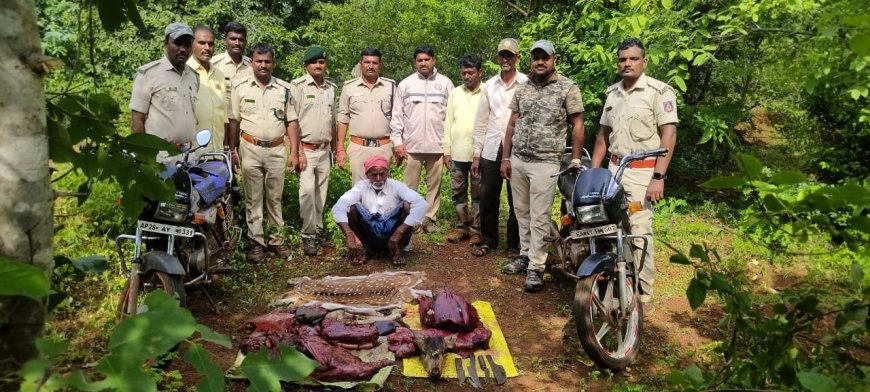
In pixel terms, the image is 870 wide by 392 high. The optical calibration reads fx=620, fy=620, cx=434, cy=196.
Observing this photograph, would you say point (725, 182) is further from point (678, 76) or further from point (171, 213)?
point (678, 76)

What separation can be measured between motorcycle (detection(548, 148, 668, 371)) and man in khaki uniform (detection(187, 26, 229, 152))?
3.13 metres

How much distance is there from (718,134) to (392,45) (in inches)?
236

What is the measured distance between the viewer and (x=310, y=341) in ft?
12.1

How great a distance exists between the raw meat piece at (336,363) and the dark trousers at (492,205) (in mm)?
2686

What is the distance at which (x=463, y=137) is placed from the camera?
21.0ft

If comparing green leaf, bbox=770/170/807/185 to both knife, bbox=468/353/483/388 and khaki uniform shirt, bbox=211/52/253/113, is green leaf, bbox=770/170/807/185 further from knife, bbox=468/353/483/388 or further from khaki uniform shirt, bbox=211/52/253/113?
khaki uniform shirt, bbox=211/52/253/113

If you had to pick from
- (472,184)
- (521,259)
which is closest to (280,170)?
(472,184)

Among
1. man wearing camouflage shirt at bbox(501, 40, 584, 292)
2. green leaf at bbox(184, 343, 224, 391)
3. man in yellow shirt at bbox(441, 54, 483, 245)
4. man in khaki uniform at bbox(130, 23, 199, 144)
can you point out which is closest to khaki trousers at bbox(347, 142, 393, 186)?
man in yellow shirt at bbox(441, 54, 483, 245)

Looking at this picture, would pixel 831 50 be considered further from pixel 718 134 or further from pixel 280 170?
pixel 280 170

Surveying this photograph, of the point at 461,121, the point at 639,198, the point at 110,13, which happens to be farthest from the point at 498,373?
the point at 461,121

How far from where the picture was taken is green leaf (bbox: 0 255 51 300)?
828 mm

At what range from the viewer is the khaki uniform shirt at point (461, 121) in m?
6.39

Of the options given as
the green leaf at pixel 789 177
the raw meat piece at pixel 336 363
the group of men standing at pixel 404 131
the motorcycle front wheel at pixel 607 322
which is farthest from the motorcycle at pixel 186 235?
the green leaf at pixel 789 177

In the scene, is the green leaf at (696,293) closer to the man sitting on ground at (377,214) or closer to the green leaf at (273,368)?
the green leaf at (273,368)
